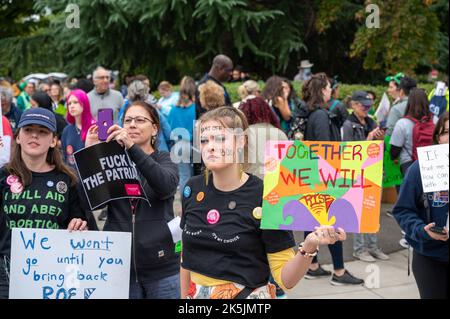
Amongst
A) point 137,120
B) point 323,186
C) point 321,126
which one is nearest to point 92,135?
point 137,120

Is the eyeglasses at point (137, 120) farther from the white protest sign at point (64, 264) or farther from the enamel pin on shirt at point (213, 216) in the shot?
the enamel pin on shirt at point (213, 216)

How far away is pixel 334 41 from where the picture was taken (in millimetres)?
18328

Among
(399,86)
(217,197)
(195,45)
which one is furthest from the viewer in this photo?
(195,45)

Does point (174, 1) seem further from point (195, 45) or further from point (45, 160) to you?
point (45, 160)

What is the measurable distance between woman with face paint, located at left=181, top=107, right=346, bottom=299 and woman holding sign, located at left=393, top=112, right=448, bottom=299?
4.01 ft

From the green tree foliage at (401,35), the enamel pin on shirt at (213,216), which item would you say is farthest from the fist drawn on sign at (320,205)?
the green tree foliage at (401,35)

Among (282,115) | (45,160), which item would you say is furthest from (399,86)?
(45,160)

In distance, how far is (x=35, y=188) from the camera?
2.97 meters

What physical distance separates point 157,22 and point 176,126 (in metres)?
8.17

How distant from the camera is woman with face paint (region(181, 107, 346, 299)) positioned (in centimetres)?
240

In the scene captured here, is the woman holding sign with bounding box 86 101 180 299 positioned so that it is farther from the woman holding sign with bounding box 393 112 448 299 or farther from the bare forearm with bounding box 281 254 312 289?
the woman holding sign with bounding box 393 112 448 299

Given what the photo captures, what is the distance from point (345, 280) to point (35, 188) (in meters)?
3.52

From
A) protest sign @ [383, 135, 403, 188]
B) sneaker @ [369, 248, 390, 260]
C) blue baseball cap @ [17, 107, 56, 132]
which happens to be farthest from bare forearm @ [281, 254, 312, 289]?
protest sign @ [383, 135, 403, 188]

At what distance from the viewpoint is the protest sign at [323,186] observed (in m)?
2.26
